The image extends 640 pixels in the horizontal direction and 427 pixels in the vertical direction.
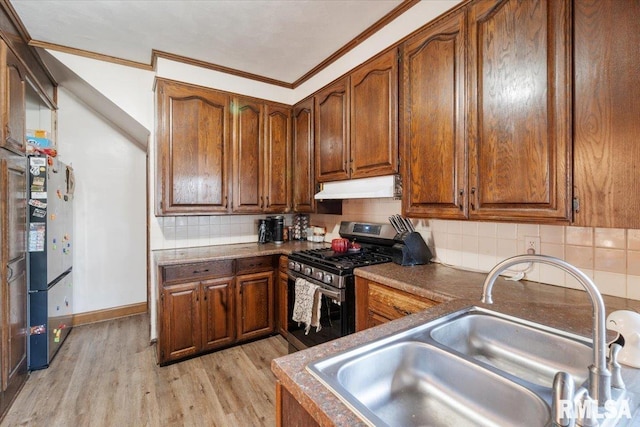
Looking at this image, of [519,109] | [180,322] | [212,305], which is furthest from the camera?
[212,305]

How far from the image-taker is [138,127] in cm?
287

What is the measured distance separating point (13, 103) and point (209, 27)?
1394 mm

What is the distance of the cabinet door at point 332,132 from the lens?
2416mm

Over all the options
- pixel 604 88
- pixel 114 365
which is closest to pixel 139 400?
pixel 114 365

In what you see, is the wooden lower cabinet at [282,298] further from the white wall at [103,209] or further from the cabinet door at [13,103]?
the cabinet door at [13,103]

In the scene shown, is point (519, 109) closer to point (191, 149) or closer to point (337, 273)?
point (337, 273)

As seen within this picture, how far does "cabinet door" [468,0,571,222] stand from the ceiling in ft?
2.62

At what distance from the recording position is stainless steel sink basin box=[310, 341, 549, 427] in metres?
0.72

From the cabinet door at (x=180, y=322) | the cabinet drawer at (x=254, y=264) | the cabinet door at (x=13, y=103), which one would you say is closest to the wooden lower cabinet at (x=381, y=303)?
the cabinet drawer at (x=254, y=264)

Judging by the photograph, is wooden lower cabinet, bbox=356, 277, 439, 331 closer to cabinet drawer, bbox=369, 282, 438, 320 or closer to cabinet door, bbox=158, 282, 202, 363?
cabinet drawer, bbox=369, 282, 438, 320

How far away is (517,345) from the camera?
103 centimetres

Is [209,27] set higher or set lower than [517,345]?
higher

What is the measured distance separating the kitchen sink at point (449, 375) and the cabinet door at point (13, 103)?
2396 millimetres

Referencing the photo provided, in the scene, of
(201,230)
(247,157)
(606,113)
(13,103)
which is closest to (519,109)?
(606,113)
